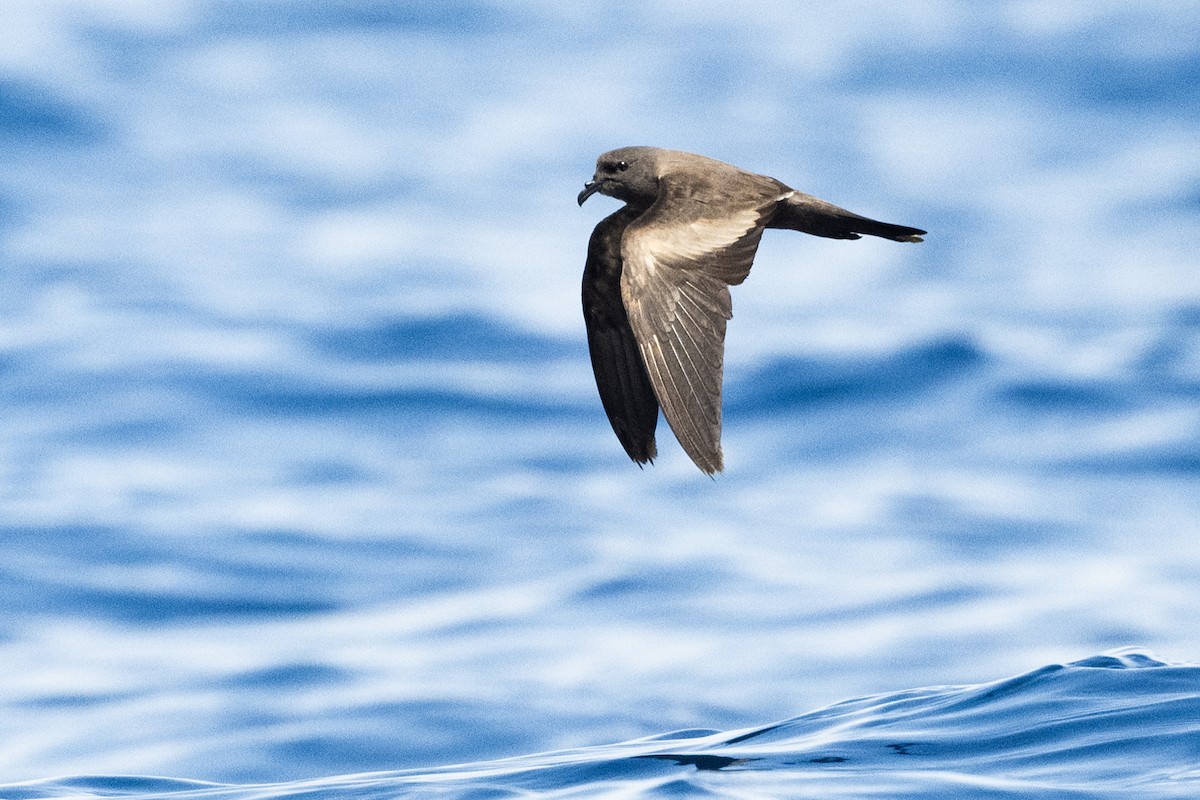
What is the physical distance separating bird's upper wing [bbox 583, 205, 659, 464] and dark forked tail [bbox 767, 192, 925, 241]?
98cm

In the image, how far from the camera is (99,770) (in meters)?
15.8

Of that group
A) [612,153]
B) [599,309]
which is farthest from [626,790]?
[612,153]

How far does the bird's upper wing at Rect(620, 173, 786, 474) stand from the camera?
693 cm

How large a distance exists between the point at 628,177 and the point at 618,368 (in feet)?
3.24

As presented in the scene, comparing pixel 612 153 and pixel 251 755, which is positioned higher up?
pixel 612 153

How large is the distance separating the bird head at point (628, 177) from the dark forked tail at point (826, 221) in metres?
0.63

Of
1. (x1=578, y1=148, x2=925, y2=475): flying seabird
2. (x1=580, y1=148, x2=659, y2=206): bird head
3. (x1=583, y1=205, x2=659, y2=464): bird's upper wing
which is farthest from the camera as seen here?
(x1=583, y1=205, x2=659, y2=464): bird's upper wing

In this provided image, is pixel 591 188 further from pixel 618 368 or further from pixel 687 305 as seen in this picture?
pixel 687 305

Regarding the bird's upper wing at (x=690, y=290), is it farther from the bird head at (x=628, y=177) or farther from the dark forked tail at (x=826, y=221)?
the bird head at (x=628, y=177)

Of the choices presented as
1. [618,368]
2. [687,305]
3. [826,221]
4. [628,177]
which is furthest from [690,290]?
[618,368]

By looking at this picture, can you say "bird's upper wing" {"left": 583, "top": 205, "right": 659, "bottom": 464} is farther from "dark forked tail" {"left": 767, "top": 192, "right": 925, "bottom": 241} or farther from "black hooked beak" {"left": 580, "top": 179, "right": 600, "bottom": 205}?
"dark forked tail" {"left": 767, "top": 192, "right": 925, "bottom": 241}

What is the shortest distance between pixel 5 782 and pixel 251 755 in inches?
83.6

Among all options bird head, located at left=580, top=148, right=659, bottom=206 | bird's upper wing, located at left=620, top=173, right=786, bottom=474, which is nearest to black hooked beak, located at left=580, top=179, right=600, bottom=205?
bird head, located at left=580, top=148, right=659, bottom=206

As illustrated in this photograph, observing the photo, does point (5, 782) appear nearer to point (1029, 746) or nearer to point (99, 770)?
point (99, 770)
